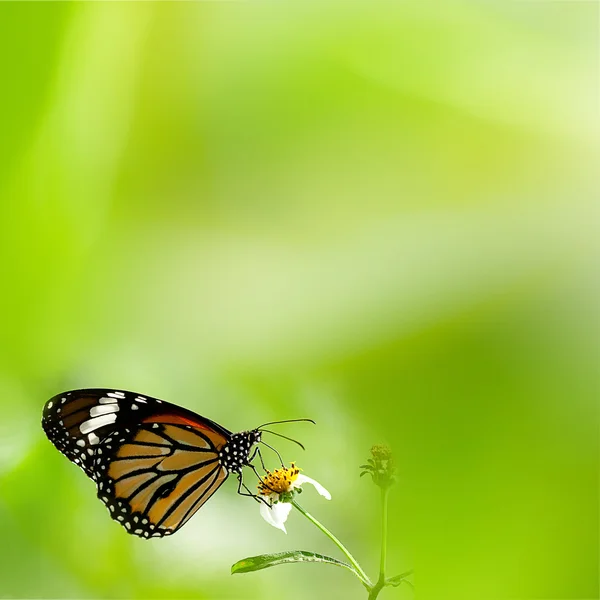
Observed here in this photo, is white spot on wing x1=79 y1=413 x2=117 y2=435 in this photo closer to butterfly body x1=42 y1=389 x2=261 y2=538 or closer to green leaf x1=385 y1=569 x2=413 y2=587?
butterfly body x1=42 y1=389 x2=261 y2=538

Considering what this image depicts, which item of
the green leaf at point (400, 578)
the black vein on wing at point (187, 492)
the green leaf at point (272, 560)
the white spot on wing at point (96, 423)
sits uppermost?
the white spot on wing at point (96, 423)

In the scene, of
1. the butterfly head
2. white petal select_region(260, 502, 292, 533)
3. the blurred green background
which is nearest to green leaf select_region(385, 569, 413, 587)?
the blurred green background

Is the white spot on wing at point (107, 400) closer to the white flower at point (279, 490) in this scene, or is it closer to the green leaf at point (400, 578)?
the white flower at point (279, 490)

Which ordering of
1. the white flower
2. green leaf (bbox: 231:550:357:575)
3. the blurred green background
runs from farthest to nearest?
the white flower → green leaf (bbox: 231:550:357:575) → the blurred green background

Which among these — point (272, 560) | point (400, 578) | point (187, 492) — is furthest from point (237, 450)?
point (400, 578)

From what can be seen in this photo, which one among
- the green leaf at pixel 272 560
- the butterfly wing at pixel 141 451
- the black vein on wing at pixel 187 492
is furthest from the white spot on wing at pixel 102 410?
the green leaf at pixel 272 560

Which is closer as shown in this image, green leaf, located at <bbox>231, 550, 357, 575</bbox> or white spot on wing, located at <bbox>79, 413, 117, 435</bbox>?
green leaf, located at <bbox>231, 550, 357, 575</bbox>
